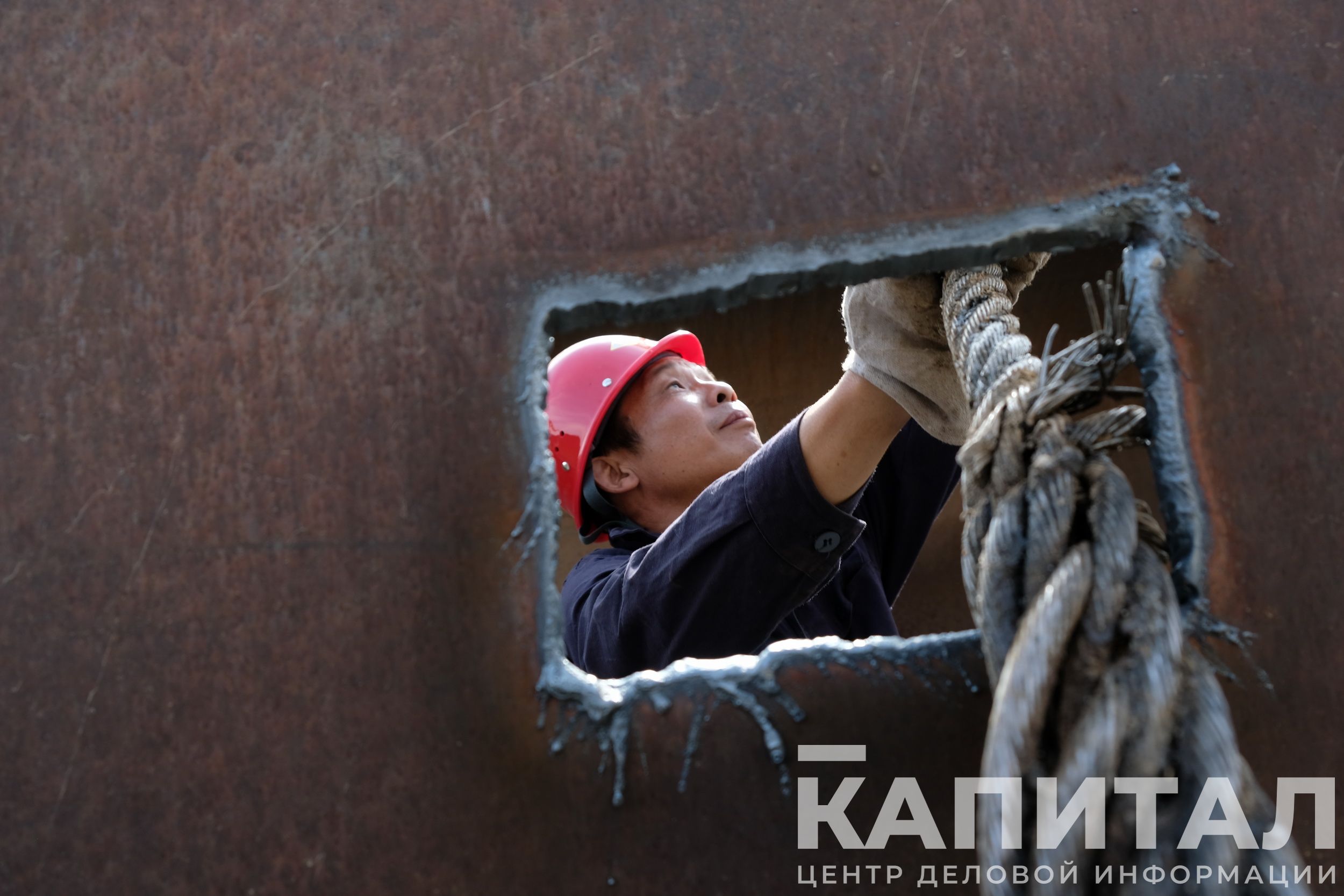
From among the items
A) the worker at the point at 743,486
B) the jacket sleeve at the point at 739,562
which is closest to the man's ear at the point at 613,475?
the worker at the point at 743,486

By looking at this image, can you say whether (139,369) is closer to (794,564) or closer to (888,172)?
(888,172)

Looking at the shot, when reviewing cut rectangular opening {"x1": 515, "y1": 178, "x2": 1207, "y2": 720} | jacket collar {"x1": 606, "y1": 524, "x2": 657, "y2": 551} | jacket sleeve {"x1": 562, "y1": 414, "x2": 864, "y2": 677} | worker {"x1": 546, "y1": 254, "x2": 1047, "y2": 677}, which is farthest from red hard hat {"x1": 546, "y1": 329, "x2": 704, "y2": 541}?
cut rectangular opening {"x1": 515, "y1": 178, "x2": 1207, "y2": 720}

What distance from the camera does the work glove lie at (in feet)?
4.09

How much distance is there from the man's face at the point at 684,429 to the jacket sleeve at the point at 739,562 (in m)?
0.42

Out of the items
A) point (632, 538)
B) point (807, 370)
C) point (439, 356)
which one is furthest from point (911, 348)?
point (807, 370)

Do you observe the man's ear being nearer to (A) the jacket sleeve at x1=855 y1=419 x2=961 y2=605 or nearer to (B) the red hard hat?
(B) the red hard hat

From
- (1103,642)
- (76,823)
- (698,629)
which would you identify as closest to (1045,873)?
(1103,642)

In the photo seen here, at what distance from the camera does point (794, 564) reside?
142 cm

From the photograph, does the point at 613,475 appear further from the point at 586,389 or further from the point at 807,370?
the point at 807,370

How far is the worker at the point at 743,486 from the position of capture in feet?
4.56

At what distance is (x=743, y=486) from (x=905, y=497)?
584 millimetres

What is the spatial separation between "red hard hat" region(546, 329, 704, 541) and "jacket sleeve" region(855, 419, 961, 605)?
0.43 meters

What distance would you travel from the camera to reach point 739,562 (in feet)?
4.66

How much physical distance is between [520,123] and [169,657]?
511mm
